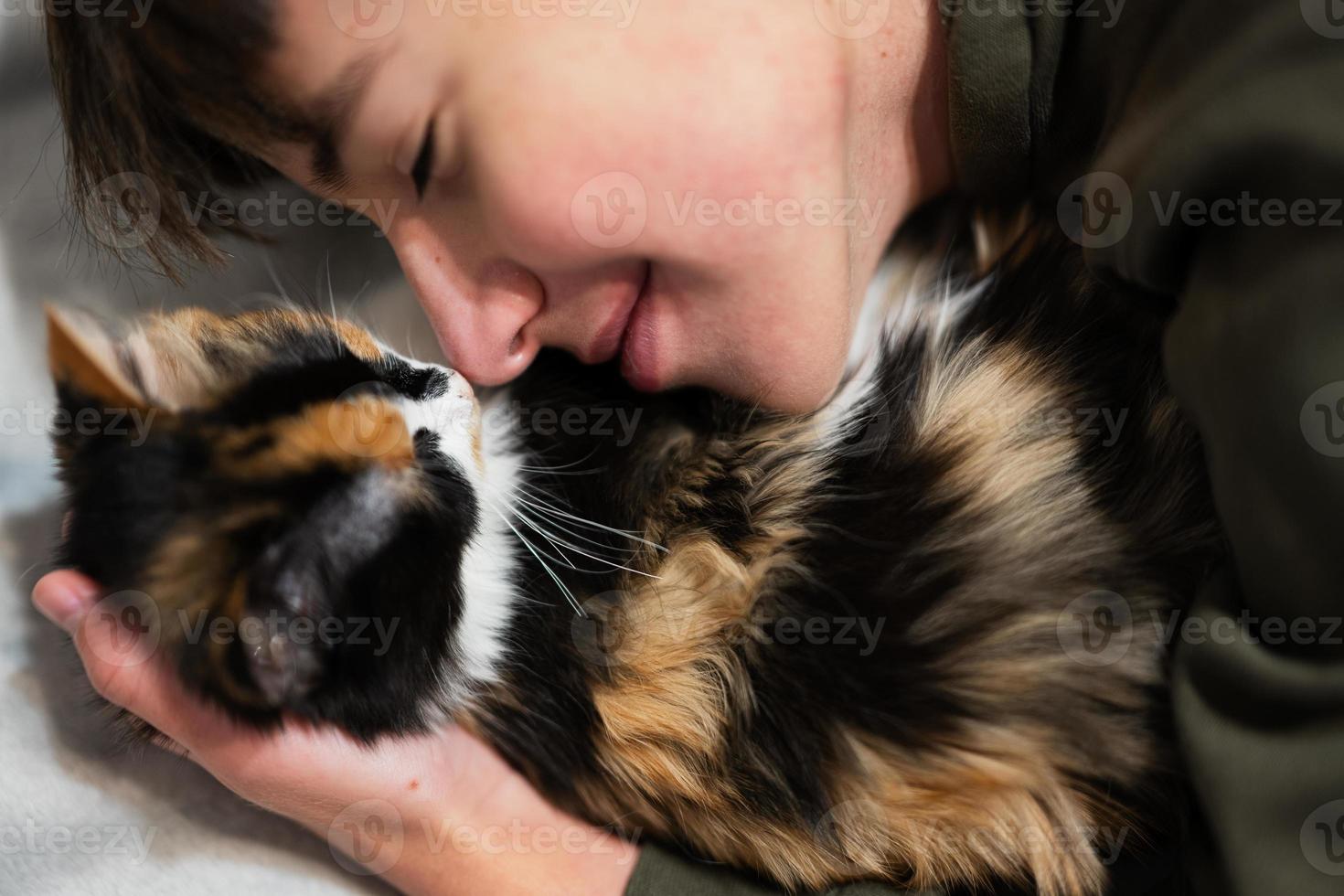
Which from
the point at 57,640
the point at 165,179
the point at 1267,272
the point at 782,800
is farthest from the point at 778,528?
the point at 57,640

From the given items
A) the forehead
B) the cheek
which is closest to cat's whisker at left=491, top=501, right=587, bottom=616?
the forehead

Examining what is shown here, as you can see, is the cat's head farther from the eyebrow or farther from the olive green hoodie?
the olive green hoodie

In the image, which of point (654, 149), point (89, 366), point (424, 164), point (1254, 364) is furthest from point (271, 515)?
point (1254, 364)

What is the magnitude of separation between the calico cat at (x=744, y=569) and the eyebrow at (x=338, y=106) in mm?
191

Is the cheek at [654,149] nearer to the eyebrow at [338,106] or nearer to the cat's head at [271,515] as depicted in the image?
the eyebrow at [338,106]

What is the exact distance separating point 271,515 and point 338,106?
0.34 m

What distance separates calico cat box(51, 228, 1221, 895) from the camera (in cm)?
79

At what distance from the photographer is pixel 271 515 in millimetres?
762

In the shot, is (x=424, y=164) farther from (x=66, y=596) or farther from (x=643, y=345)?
(x=66, y=596)

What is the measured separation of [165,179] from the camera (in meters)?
0.94

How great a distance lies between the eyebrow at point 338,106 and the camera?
77 cm

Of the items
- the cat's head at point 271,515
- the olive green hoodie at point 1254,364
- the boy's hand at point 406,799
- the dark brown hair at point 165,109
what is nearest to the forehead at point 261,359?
the cat's head at point 271,515

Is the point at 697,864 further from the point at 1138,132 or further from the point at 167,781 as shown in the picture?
the point at 1138,132

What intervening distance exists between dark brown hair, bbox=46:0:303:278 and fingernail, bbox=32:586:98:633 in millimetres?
381
